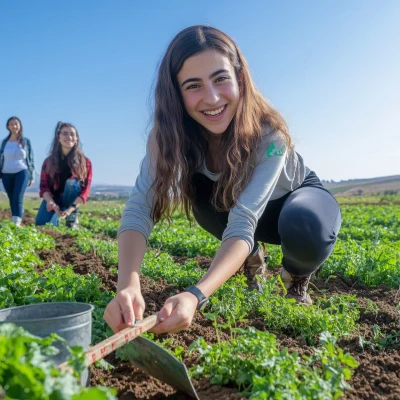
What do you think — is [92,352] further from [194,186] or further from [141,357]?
[194,186]

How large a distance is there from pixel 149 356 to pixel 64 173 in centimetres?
712

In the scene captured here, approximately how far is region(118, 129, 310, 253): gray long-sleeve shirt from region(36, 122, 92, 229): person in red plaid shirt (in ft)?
18.5

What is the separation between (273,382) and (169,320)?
1.61 ft

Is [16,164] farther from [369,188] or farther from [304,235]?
[369,188]

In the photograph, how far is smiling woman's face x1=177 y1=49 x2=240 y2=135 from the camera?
2.88m

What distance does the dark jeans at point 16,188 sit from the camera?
919 cm

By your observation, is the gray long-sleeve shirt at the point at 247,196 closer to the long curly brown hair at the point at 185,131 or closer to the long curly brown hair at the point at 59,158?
the long curly brown hair at the point at 185,131

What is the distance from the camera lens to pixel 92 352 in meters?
1.60

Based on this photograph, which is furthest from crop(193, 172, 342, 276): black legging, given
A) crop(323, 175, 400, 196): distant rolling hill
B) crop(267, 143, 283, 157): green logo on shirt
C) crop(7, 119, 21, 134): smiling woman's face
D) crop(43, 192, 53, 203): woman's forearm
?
crop(323, 175, 400, 196): distant rolling hill

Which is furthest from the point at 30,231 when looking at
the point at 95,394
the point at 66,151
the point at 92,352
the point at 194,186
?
the point at 95,394

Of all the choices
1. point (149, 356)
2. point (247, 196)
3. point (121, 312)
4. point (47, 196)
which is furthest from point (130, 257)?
point (47, 196)

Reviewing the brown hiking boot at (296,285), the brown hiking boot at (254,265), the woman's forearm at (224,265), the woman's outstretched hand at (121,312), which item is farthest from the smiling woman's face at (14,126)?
→ the woman's outstretched hand at (121,312)

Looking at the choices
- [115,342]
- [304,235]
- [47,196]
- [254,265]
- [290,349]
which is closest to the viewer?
[115,342]

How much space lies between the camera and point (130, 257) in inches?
99.9
